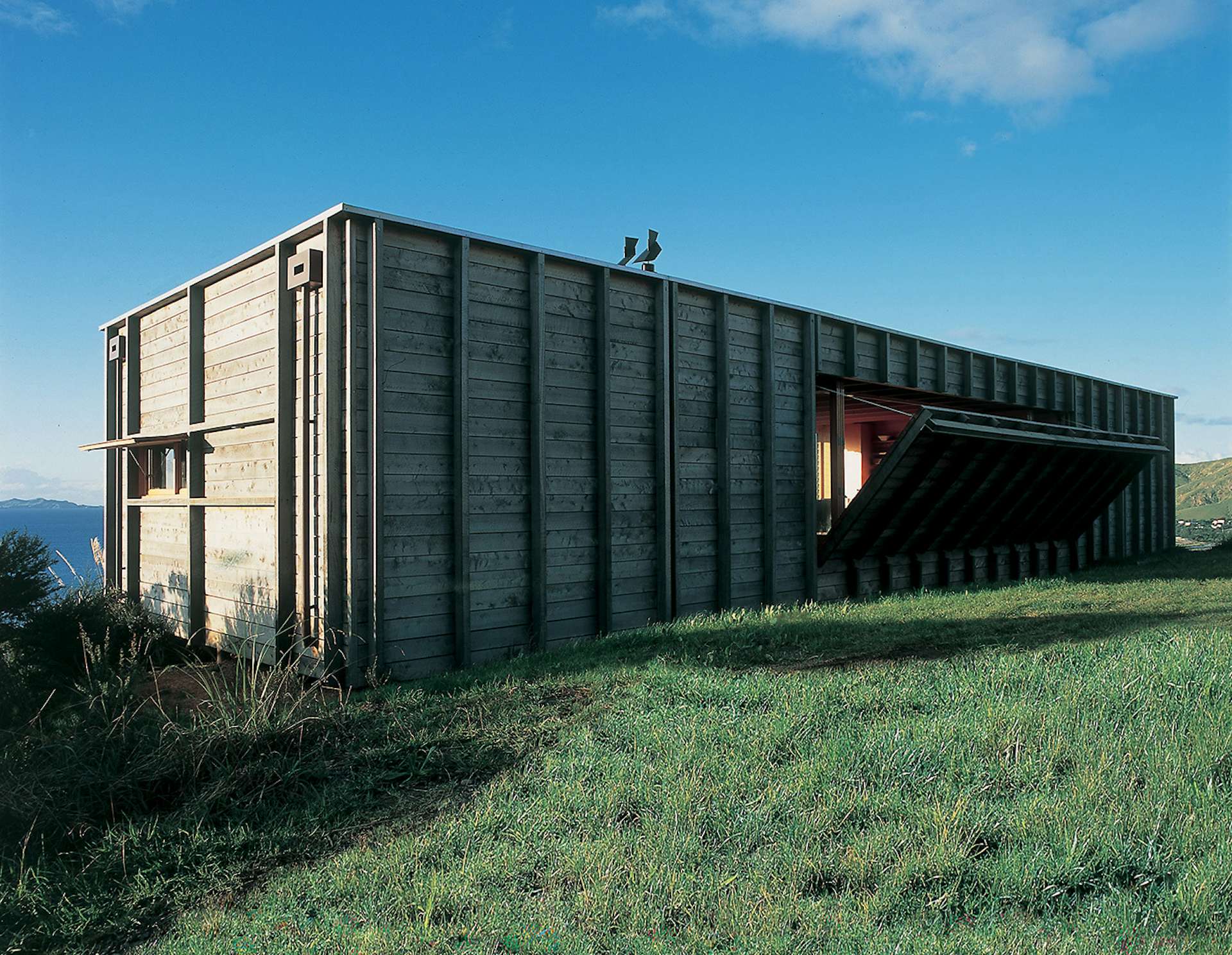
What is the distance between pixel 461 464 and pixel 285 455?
1.66 m

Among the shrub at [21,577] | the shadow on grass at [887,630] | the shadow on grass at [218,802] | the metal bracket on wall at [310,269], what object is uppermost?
the metal bracket on wall at [310,269]

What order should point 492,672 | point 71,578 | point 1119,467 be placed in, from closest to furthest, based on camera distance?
point 492,672, point 71,578, point 1119,467

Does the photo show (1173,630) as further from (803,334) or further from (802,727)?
(803,334)

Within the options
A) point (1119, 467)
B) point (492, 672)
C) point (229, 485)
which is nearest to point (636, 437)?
point (492, 672)

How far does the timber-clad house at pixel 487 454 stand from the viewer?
775cm

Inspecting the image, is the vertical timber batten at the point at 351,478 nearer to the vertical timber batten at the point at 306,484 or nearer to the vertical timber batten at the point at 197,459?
the vertical timber batten at the point at 306,484

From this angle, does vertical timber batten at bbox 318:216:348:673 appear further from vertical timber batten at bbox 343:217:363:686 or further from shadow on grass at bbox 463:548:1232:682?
shadow on grass at bbox 463:548:1232:682

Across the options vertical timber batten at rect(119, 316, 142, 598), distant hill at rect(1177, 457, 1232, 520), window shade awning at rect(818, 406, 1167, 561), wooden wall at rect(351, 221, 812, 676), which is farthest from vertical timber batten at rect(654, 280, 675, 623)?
distant hill at rect(1177, 457, 1232, 520)

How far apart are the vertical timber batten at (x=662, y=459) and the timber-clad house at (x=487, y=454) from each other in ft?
0.10

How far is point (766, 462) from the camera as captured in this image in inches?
442

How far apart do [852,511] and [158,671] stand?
8282mm

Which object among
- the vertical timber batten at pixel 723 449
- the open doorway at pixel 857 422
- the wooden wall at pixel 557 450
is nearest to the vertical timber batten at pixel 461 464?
the wooden wall at pixel 557 450

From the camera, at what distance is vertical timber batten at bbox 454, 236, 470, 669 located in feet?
26.6

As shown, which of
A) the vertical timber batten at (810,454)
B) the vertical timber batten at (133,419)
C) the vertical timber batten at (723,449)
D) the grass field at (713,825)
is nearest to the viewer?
the grass field at (713,825)
